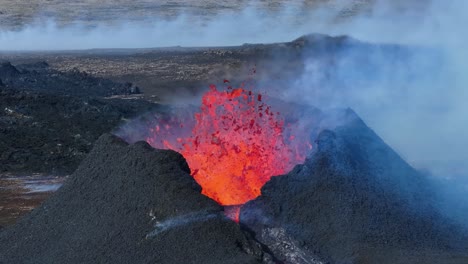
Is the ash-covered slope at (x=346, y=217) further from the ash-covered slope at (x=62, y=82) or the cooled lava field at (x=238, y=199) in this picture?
the ash-covered slope at (x=62, y=82)

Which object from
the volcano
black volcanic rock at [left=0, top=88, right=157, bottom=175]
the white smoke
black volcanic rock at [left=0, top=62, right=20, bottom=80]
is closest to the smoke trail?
the white smoke

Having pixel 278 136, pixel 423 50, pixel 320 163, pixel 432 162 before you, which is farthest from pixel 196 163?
pixel 423 50

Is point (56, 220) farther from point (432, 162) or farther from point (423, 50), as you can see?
point (423, 50)

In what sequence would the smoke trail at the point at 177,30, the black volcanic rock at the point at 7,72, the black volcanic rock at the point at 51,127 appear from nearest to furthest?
the black volcanic rock at the point at 51,127 → the black volcanic rock at the point at 7,72 → the smoke trail at the point at 177,30

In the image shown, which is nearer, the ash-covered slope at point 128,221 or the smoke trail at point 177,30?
the ash-covered slope at point 128,221

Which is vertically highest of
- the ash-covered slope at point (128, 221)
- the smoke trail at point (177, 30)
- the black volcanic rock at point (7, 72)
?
the ash-covered slope at point (128, 221)

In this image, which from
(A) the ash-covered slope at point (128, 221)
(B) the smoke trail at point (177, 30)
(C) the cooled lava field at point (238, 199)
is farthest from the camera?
(B) the smoke trail at point (177, 30)

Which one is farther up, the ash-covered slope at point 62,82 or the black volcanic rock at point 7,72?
the black volcanic rock at point 7,72

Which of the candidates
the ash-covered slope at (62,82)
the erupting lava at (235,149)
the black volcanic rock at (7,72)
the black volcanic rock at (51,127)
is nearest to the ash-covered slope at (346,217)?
the erupting lava at (235,149)
